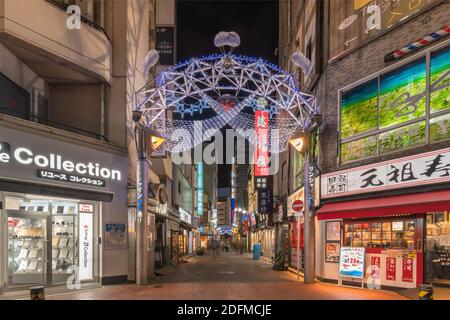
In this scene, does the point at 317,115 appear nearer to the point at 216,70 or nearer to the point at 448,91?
the point at 216,70

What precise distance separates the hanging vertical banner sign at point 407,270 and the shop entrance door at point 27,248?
36.4 ft

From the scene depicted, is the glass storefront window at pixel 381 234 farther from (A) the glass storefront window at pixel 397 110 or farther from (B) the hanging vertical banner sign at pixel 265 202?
(B) the hanging vertical banner sign at pixel 265 202

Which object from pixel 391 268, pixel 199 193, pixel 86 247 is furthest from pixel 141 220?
pixel 199 193

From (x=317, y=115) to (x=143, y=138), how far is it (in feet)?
21.8

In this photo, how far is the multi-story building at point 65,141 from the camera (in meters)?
12.9

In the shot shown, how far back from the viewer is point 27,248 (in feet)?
44.5

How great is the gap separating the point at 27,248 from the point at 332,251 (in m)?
10.5

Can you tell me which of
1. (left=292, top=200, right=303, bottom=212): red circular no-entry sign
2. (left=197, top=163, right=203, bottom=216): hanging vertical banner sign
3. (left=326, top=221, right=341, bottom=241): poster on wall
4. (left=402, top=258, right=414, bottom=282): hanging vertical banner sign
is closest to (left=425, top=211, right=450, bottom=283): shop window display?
(left=402, top=258, right=414, bottom=282): hanging vertical banner sign

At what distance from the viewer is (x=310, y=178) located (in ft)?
55.6

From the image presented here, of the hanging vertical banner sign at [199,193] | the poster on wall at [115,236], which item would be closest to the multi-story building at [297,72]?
the poster on wall at [115,236]

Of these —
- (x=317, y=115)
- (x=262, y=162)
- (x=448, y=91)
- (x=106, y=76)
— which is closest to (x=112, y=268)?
(x=106, y=76)

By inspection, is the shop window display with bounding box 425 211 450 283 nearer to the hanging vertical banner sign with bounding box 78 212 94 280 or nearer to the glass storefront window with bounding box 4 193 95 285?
the hanging vertical banner sign with bounding box 78 212 94 280

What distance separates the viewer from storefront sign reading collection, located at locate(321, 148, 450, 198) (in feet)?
38.0

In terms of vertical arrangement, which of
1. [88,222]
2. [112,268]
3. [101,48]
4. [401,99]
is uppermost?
[101,48]
